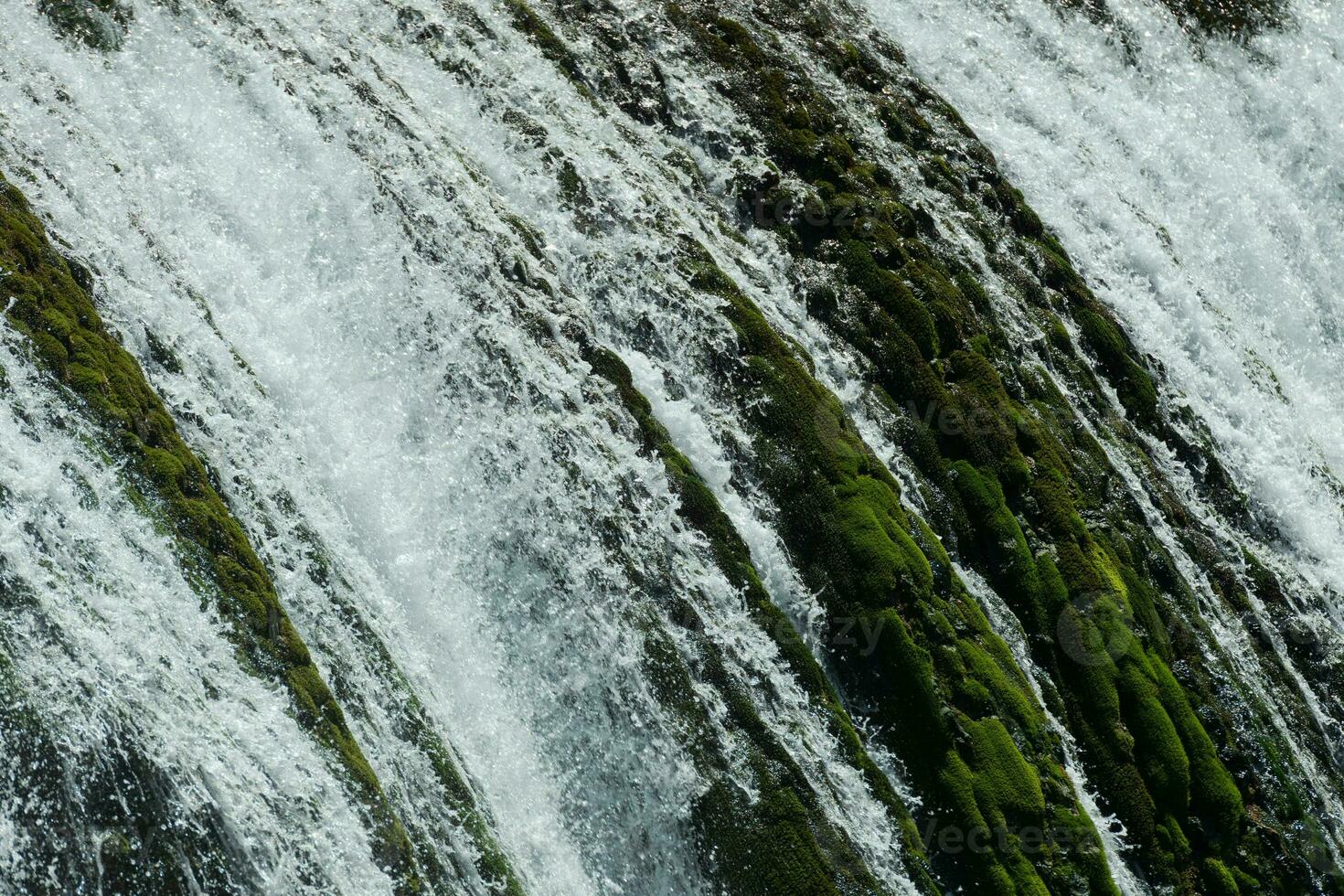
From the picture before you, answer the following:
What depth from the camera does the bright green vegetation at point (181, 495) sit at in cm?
2066

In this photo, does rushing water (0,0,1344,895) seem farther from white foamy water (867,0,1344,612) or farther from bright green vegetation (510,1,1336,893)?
bright green vegetation (510,1,1336,893)

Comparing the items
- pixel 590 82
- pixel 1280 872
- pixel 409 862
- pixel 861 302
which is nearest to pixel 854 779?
pixel 409 862

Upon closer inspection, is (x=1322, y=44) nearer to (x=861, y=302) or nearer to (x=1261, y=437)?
(x=1261, y=437)

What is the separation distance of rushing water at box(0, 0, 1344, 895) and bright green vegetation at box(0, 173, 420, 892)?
1.77 ft

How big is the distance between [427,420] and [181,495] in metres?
6.92

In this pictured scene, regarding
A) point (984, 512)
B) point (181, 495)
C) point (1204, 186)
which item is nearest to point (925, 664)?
point (984, 512)

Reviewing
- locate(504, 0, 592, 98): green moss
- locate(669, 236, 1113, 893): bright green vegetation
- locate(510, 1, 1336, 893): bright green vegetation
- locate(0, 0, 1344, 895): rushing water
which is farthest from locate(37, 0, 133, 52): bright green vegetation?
locate(669, 236, 1113, 893): bright green vegetation

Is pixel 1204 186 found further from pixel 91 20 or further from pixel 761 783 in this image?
pixel 91 20

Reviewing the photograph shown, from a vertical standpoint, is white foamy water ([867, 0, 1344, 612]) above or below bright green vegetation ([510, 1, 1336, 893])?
above

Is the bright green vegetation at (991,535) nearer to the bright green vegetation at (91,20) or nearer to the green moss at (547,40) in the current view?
the green moss at (547,40)

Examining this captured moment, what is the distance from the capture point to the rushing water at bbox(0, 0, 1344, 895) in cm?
1970

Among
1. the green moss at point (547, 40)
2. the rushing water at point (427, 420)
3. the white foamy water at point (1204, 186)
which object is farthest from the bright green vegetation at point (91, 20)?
the white foamy water at point (1204, 186)

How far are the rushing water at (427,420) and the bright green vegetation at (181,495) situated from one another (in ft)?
1.77

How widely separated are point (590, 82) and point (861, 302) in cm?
1197
